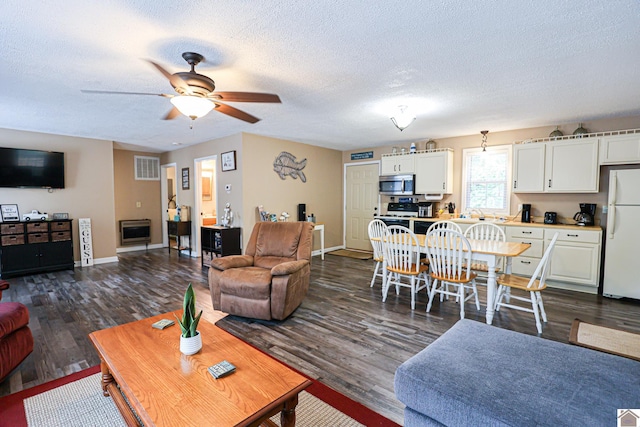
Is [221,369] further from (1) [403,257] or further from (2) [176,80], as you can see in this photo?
(1) [403,257]

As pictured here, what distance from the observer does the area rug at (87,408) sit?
1743 millimetres

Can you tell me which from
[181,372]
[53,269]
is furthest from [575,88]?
[53,269]

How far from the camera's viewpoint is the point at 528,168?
15.1 feet

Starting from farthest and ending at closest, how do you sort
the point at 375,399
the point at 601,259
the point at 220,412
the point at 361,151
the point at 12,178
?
the point at 361,151
the point at 12,178
the point at 601,259
the point at 375,399
the point at 220,412

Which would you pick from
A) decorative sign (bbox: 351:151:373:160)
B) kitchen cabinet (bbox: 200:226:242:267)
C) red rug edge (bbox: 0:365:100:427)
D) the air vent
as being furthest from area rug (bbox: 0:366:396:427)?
the air vent

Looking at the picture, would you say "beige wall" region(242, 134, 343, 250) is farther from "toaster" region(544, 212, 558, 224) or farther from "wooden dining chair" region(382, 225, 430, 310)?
"toaster" region(544, 212, 558, 224)

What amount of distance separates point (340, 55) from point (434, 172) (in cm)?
375

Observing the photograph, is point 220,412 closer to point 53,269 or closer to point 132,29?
point 132,29

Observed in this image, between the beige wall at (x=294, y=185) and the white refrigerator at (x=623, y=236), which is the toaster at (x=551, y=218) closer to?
the white refrigerator at (x=623, y=236)

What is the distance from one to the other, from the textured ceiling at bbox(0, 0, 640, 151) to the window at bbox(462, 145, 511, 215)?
1.09m

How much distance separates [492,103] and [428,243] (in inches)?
71.0

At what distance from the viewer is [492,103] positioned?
3.54m

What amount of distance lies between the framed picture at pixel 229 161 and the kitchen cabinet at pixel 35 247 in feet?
9.08

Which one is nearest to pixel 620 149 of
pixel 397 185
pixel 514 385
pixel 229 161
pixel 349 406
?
pixel 397 185
